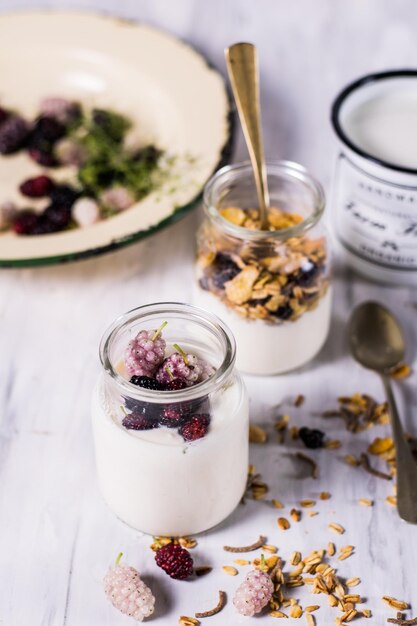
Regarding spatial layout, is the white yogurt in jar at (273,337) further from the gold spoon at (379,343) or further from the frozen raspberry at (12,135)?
the frozen raspberry at (12,135)

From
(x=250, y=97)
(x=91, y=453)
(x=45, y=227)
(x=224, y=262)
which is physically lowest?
(x=91, y=453)

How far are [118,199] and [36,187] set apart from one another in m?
0.15

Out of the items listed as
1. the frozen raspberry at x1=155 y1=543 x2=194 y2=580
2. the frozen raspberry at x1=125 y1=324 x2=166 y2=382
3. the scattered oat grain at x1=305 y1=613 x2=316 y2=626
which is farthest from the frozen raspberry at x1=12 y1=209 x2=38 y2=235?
the scattered oat grain at x1=305 y1=613 x2=316 y2=626

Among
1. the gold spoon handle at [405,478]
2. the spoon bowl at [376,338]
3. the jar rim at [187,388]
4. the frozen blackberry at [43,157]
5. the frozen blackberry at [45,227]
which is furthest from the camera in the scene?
the frozen blackberry at [43,157]

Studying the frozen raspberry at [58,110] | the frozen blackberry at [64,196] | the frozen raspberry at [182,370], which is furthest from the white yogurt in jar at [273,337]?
the frozen raspberry at [58,110]

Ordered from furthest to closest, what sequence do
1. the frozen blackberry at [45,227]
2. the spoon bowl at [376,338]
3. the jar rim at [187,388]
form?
1. the frozen blackberry at [45,227]
2. the spoon bowl at [376,338]
3. the jar rim at [187,388]

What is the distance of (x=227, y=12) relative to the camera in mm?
2051

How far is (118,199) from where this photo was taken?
5.03 ft

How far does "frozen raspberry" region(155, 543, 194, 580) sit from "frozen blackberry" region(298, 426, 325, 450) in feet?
0.81

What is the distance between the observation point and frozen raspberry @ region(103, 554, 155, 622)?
1023mm

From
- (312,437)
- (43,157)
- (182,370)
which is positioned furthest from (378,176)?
(43,157)

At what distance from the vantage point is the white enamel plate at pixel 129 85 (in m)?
1.54

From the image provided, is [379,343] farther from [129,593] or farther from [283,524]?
[129,593]

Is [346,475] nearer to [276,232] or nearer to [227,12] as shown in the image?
[276,232]
